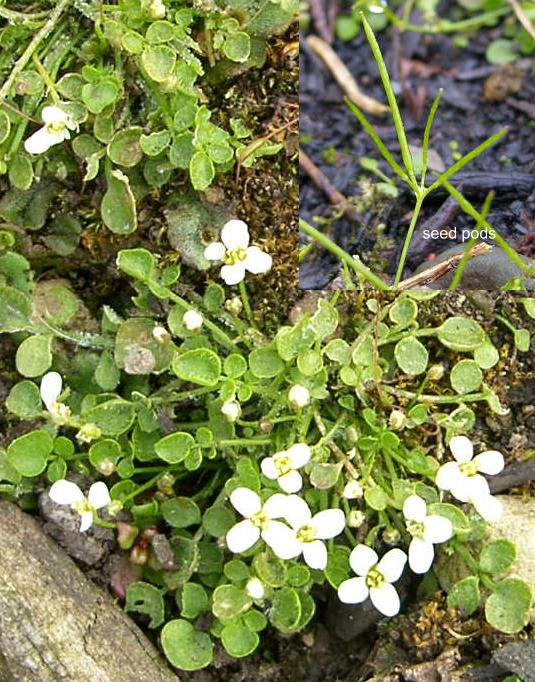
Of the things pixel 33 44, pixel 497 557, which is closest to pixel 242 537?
pixel 497 557

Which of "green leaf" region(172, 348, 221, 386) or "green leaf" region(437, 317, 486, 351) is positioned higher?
"green leaf" region(172, 348, 221, 386)

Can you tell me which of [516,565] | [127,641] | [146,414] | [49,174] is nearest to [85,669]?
[127,641]

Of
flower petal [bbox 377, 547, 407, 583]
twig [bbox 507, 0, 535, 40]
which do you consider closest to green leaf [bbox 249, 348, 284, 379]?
flower petal [bbox 377, 547, 407, 583]

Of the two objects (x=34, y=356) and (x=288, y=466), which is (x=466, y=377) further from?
(x=34, y=356)

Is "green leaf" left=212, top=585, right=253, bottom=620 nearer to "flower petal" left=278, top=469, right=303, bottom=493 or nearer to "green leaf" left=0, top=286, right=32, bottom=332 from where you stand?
"flower petal" left=278, top=469, right=303, bottom=493

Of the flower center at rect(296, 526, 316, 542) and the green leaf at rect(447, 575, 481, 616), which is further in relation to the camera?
the green leaf at rect(447, 575, 481, 616)

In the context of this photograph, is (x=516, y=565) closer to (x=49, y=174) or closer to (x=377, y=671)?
(x=377, y=671)
